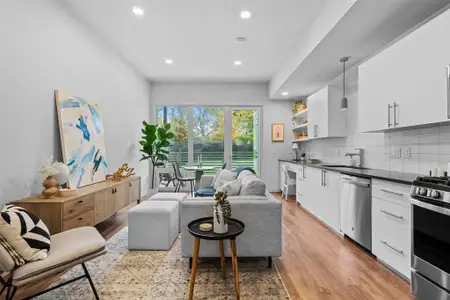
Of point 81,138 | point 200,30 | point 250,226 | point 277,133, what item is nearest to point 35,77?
point 81,138

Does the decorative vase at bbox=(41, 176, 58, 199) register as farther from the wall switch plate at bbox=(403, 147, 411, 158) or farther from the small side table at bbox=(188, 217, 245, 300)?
the wall switch plate at bbox=(403, 147, 411, 158)

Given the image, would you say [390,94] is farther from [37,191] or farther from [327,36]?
[37,191]

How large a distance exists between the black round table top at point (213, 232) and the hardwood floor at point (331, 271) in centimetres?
67

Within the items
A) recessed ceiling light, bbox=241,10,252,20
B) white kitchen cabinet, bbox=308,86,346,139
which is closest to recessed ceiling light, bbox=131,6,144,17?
recessed ceiling light, bbox=241,10,252,20

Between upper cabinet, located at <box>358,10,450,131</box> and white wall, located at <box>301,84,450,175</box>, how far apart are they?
1.43 ft

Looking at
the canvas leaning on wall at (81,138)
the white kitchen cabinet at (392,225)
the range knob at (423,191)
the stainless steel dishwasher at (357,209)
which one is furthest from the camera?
the canvas leaning on wall at (81,138)

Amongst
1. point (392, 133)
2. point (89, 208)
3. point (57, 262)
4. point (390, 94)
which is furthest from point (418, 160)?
point (89, 208)

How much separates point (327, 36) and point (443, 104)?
1530 millimetres

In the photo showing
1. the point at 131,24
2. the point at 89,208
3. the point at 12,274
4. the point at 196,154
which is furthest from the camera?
the point at 196,154

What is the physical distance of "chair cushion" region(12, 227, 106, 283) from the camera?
1668mm

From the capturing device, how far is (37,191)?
288 centimetres

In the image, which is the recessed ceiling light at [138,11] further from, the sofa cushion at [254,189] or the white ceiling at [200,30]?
the sofa cushion at [254,189]

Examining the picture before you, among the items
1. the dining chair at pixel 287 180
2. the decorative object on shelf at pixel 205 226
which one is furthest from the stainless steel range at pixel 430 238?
the dining chair at pixel 287 180

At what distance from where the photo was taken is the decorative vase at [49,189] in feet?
8.62
